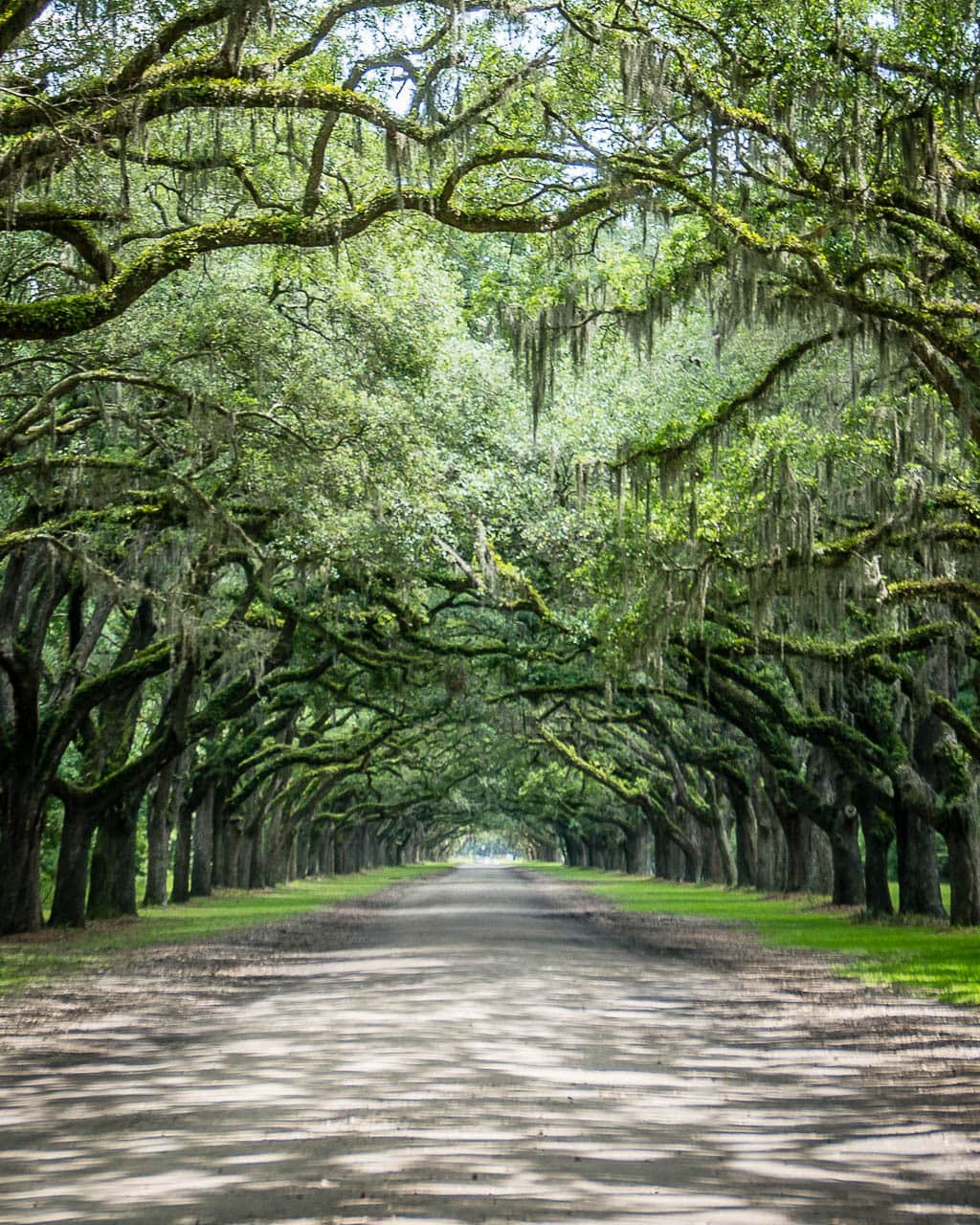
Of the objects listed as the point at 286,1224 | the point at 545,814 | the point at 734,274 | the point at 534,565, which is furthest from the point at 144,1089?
the point at 545,814

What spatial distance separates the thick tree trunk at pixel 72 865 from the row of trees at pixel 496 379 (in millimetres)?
71

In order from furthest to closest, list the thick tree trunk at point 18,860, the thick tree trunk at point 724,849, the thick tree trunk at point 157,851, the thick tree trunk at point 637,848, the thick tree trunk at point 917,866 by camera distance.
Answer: the thick tree trunk at point 637,848
the thick tree trunk at point 724,849
the thick tree trunk at point 157,851
the thick tree trunk at point 917,866
the thick tree trunk at point 18,860

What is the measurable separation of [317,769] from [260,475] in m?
37.2

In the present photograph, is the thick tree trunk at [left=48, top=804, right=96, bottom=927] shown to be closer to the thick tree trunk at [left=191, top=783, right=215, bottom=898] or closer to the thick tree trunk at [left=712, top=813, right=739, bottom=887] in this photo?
the thick tree trunk at [left=191, top=783, right=215, bottom=898]

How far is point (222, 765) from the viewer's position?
122 feet

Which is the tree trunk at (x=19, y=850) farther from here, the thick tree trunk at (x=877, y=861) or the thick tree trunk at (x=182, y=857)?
the thick tree trunk at (x=877, y=861)

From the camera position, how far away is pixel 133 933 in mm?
25141

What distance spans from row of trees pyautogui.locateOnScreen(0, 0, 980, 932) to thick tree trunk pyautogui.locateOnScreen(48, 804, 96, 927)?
0.23ft

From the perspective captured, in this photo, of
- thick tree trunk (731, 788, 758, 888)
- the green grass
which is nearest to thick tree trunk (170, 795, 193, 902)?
the green grass

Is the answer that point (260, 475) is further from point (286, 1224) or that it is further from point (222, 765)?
point (222, 765)

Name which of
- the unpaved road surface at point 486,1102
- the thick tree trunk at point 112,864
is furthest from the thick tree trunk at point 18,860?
the unpaved road surface at point 486,1102

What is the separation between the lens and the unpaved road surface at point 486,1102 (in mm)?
5617

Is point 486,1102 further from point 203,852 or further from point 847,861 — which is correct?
point 203,852

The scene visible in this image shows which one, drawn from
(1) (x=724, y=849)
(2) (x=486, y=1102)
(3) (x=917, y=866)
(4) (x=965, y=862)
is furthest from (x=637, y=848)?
(2) (x=486, y=1102)
